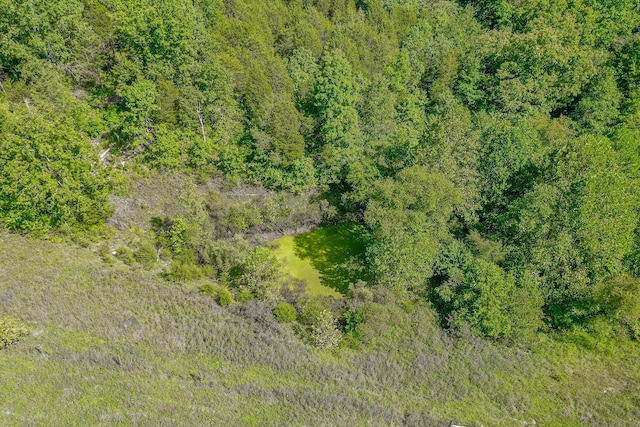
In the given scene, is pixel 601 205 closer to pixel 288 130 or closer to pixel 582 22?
pixel 288 130

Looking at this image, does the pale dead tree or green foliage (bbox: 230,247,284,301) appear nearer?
green foliage (bbox: 230,247,284,301)

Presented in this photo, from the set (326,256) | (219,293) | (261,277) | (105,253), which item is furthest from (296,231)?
(105,253)

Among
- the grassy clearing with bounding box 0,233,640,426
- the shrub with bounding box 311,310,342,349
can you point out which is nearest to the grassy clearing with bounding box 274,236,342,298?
the shrub with bounding box 311,310,342,349

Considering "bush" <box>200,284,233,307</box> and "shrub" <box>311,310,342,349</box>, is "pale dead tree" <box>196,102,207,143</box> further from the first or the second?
"shrub" <box>311,310,342,349</box>

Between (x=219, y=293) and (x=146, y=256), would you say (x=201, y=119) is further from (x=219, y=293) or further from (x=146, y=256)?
(x=219, y=293)

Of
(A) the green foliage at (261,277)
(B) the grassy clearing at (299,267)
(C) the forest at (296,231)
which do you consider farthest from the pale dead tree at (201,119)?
(A) the green foliage at (261,277)

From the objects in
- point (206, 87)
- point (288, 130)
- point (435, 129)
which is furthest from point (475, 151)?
point (206, 87)

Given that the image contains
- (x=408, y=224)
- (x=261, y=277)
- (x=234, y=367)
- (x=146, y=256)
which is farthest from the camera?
(x=146, y=256)

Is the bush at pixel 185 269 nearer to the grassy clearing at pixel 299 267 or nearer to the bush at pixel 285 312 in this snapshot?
the bush at pixel 285 312
